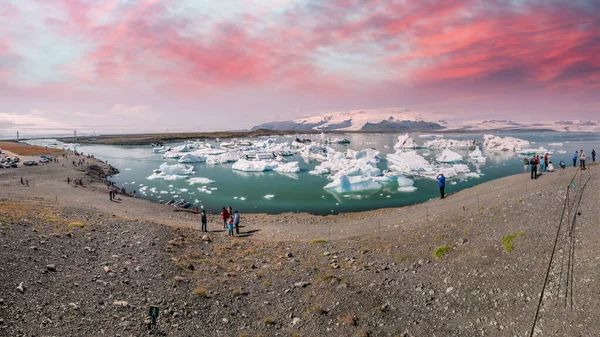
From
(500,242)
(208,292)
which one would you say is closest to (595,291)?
(500,242)

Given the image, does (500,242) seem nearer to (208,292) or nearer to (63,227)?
(208,292)

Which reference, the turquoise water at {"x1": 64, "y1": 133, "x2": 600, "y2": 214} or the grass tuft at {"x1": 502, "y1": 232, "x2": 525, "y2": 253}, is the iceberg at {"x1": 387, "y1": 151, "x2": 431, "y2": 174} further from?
the grass tuft at {"x1": 502, "y1": 232, "x2": 525, "y2": 253}

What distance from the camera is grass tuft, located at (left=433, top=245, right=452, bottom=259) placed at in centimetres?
977

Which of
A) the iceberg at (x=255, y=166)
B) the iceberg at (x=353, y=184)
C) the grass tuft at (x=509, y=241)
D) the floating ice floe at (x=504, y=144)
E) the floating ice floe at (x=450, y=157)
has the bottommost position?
the iceberg at (x=353, y=184)

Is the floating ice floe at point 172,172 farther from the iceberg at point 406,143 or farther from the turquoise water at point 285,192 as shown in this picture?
the iceberg at point 406,143

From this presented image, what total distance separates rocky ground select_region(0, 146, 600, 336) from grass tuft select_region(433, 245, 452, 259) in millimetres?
69

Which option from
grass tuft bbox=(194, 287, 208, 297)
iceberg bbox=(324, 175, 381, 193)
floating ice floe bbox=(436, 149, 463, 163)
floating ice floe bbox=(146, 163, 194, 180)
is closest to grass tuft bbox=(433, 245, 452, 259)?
grass tuft bbox=(194, 287, 208, 297)

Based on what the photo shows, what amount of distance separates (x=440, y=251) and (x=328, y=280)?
3.56 m

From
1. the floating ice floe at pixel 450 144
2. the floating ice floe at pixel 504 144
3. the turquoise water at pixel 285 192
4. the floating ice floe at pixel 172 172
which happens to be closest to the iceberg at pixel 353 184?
the turquoise water at pixel 285 192

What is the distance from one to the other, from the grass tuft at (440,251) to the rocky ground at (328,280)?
7 cm

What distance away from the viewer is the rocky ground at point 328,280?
265 inches

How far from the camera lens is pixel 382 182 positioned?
37375mm

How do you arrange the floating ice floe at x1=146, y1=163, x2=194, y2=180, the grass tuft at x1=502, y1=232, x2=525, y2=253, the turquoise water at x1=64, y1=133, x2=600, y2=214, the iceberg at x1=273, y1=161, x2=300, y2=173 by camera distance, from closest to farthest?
the grass tuft at x1=502, y1=232, x2=525, y2=253
the turquoise water at x1=64, y1=133, x2=600, y2=214
the floating ice floe at x1=146, y1=163, x2=194, y2=180
the iceberg at x1=273, y1=161, x2=300, y2=173

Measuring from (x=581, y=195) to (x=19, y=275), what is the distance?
56.4 feet
